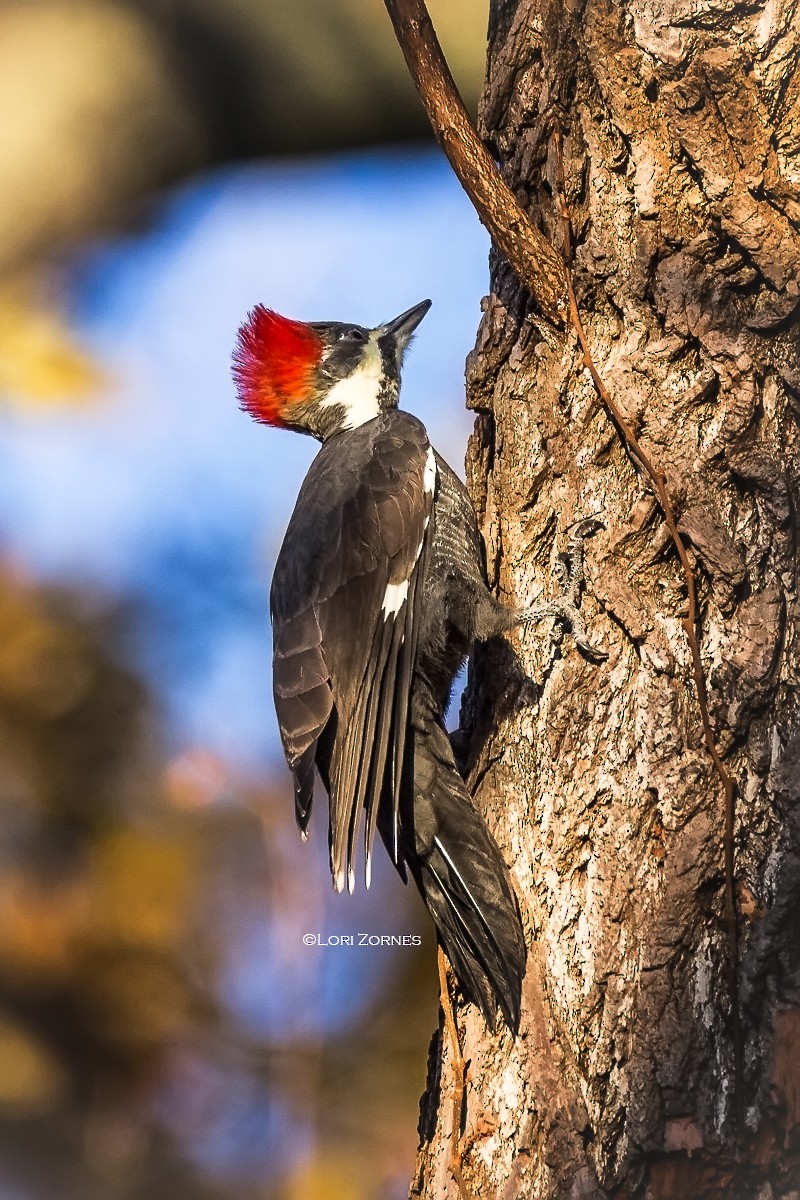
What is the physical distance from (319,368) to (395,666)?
1.41 metres

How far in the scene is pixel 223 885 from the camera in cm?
391

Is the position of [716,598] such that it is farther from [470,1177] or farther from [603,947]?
[470,1177]

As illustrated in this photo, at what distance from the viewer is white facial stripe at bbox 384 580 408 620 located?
2506 mm

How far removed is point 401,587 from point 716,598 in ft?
2.67

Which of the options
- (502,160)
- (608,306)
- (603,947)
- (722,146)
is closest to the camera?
(603,947)

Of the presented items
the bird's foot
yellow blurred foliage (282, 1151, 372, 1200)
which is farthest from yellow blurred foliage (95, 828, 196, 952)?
the bird's foot

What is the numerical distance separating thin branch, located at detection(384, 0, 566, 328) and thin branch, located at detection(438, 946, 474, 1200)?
4.80 ft

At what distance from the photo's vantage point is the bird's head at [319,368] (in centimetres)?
341

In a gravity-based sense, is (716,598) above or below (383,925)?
above

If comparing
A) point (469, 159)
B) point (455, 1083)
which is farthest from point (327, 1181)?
point (469, 159)

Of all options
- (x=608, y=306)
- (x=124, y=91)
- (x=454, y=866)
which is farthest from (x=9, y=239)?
(x=454, y=866)

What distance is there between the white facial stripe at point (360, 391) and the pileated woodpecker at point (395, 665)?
13.9 inches

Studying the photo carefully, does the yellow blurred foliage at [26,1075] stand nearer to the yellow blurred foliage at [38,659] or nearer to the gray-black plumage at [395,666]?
the yellow blurred foliage at [38,659]

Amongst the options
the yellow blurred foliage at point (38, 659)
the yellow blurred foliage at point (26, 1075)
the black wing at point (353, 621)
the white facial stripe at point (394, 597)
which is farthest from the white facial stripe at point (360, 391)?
the yellow blurred foliage at point (26, 1075)
